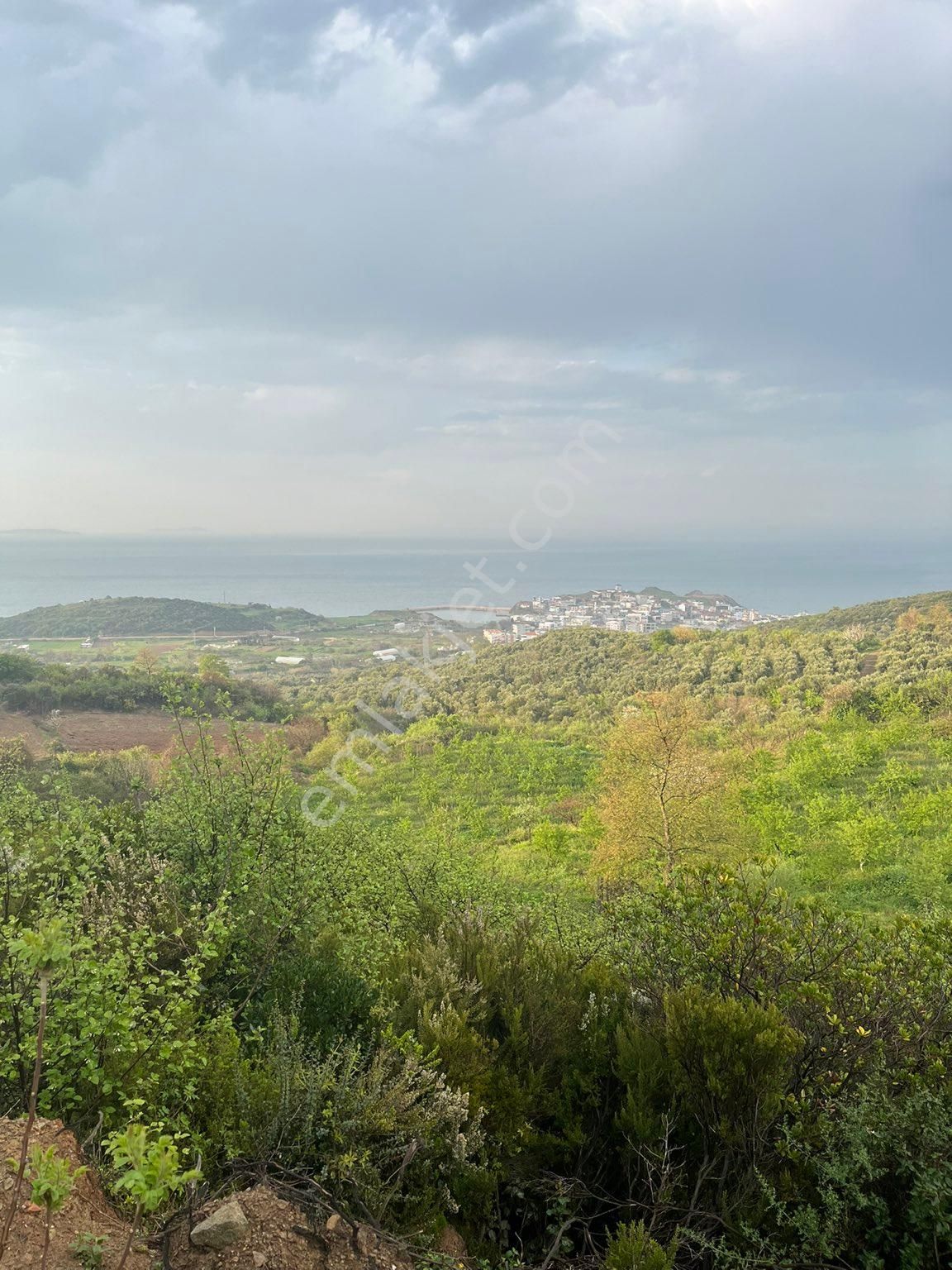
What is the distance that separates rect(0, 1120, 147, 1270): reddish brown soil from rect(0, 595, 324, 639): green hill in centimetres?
4574

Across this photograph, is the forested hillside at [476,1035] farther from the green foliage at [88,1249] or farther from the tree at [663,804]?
the tree at [663,804]

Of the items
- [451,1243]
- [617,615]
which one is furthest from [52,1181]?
[617,615]

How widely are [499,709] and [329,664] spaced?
10182 millimetres

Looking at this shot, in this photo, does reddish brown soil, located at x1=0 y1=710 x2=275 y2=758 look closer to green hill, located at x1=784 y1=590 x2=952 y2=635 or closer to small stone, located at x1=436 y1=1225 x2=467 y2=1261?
small stone, located at x1=436 y1=1225 x2=467 y2=1261

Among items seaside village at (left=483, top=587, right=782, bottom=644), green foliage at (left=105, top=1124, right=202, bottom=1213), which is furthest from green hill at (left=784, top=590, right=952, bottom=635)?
green foliage at (left=105, top=1124, right=202, bottom=1213)

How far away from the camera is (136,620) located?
4847 cm

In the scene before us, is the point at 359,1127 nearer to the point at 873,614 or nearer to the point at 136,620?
the point at 136,620

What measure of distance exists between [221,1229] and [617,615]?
50316 mm

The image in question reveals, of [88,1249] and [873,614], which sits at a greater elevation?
[873,614]

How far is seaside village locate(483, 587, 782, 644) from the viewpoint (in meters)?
50.8

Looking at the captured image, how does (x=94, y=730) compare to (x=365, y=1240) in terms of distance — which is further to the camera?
(x=94, y=730)

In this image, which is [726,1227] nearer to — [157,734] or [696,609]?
[157,734]

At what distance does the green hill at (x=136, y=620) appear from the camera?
154 feet

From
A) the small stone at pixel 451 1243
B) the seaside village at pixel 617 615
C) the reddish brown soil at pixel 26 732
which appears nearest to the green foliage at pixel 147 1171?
the small stone at pixel 451 1243
